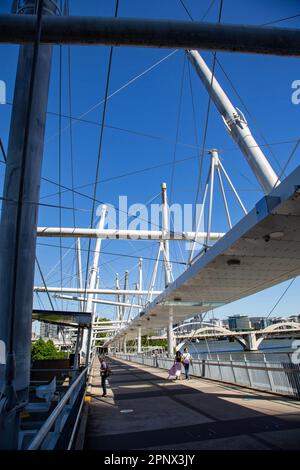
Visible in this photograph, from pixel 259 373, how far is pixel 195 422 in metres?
6.56

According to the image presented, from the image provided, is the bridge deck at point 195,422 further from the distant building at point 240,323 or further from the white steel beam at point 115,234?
the distant building at point 240,323

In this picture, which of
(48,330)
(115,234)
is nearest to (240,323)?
(48,330)

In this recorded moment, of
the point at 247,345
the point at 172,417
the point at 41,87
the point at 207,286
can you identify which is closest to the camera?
the point at 41,87

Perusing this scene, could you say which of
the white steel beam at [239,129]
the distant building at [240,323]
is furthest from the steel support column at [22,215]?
the distant building at [240,323]

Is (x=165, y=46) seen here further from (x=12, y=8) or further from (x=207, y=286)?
(x=207, y=286)

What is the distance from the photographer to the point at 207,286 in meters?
17.4

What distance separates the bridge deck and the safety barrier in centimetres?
55

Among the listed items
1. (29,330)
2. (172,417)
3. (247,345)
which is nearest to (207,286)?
(172,417)

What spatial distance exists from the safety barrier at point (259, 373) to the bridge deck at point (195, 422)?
548 millimetres

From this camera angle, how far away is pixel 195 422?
8969 millimetres

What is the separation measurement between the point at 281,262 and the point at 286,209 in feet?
17.6

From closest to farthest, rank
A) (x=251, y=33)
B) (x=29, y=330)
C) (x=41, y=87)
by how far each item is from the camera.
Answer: (x=251, y=33) < (x=29, y=330) < (x=41, y=87)

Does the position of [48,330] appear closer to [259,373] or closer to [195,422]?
[259,373]

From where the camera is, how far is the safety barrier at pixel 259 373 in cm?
1223
